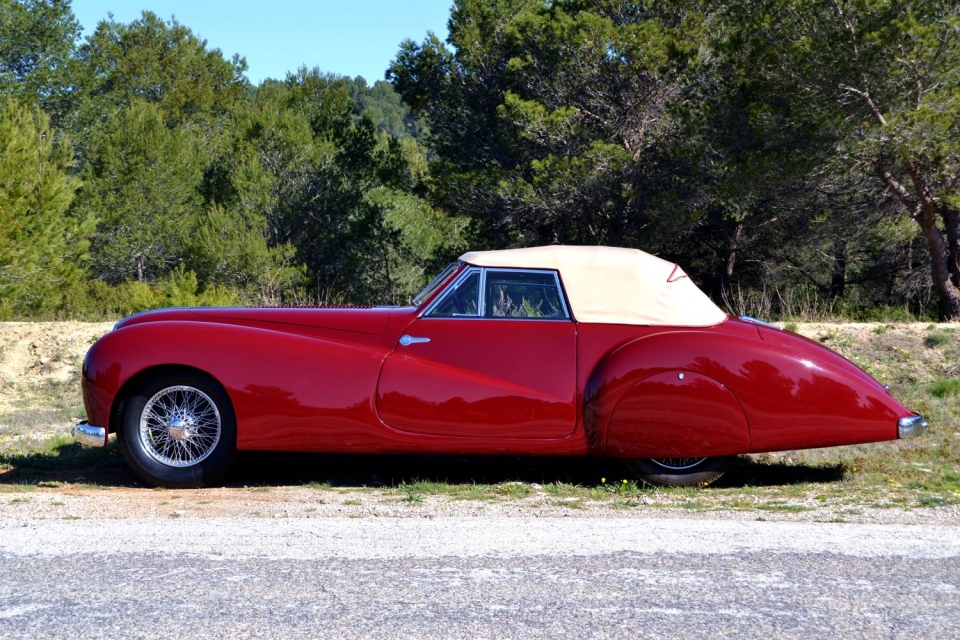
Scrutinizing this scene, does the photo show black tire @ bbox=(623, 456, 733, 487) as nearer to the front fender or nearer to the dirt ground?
the dirt ground

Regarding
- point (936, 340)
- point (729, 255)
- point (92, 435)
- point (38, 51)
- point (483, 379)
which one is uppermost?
point (38, 51)

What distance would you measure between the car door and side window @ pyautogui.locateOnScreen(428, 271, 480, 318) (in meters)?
0.07

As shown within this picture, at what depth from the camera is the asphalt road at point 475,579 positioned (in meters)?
3.29

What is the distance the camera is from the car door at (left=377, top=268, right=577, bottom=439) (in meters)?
5.88

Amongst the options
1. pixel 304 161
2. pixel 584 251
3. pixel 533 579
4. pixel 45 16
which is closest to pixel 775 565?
pixel 533 579

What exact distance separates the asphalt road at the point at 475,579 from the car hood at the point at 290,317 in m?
1.53

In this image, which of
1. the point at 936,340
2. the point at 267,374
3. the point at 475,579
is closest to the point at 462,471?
the point at 267,374

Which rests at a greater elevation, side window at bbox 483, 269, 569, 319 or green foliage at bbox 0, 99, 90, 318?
green foliage at bbox 0, 99, 90, 318

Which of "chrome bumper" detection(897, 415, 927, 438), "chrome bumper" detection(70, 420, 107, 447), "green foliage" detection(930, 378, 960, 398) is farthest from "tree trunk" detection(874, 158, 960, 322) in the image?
"chrome bumper" detection(70, 420, 107, 447)

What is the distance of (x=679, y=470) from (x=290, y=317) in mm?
2736

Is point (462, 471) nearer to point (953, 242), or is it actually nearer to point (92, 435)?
point (92, 435)

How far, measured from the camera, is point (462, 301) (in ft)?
20.1

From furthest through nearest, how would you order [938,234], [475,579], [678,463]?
1. [938,234]
2. [678,463]
3. [475,579]

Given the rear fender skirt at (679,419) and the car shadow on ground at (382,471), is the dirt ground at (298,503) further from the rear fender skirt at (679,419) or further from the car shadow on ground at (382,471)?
the rear fender skirt at (679,419)
